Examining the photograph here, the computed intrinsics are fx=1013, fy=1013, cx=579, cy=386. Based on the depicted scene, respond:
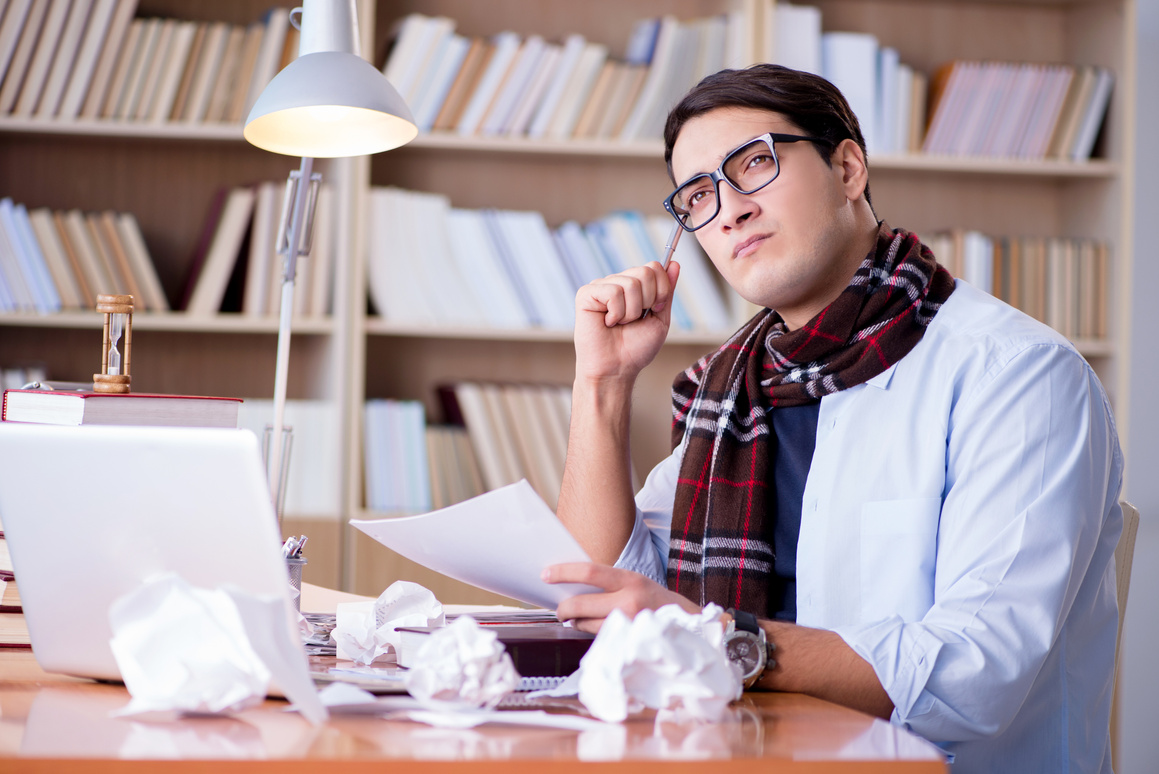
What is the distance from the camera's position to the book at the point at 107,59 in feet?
7.50

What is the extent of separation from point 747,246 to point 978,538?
555 millimetres

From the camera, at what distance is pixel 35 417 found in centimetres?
100

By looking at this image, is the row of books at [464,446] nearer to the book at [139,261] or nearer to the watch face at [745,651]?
the book at [139,261]

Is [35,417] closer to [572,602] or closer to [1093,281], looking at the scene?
[572,602]

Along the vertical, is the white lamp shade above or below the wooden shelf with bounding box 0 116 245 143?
below

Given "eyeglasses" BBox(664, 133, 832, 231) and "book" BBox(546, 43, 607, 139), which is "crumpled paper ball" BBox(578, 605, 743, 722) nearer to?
"eyeglasses" BBox(664, 133, 832, 231)

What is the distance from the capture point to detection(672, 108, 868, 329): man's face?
140 cm

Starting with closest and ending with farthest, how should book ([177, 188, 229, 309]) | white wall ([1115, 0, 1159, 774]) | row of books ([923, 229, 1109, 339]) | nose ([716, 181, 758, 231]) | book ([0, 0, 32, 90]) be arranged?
nose ([716, 181, 758, 231]) → book ([0, 0, 32, 90]) → book ([177, 188, 229, 309]) → row of books ([923, 229, 1109, 339]) → white wall ([1115, 0, 1159, 774])

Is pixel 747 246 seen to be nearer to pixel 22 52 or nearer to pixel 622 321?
pixel 622 321

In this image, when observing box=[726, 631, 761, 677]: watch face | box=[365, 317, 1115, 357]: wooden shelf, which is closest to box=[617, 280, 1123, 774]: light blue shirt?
box=[726, 631, 761, 677]: watch face

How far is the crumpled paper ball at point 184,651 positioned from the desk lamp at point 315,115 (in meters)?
0.51

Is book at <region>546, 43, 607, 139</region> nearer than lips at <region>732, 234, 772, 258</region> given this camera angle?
No

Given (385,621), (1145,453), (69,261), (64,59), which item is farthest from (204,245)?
(1145,453)

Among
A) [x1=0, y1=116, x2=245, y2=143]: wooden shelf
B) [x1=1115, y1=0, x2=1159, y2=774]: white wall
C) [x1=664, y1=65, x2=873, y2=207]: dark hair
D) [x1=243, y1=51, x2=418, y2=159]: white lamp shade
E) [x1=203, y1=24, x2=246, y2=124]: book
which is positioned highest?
[x1=203, y1=24, x2=246, y2=124]: book
